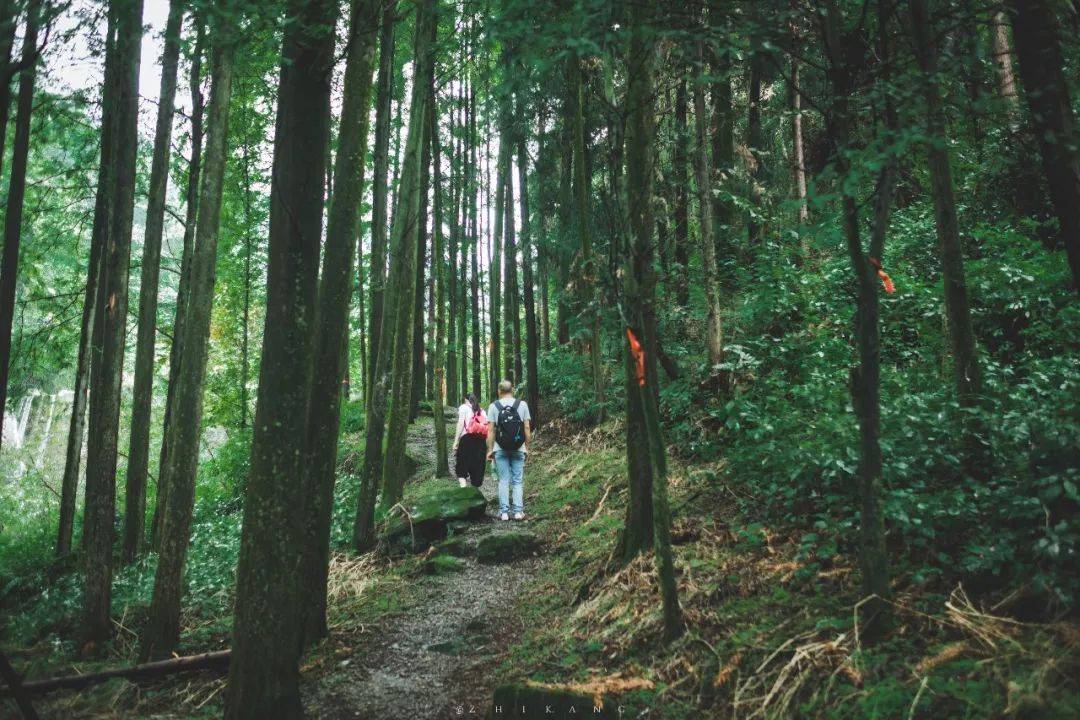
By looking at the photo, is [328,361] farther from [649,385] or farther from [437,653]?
[649,385]

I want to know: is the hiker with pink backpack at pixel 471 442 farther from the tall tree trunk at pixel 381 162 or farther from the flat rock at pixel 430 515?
the tall tree trunk at pixel 381 162

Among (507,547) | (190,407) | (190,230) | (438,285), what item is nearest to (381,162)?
(438,285)

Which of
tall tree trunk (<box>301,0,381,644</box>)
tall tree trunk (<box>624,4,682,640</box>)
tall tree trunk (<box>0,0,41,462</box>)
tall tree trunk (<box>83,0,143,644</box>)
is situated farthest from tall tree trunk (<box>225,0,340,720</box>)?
tall tree trunk (<box>83,0,143,644</box>)

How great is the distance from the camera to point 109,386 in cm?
747

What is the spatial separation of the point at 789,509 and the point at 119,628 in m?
7.99

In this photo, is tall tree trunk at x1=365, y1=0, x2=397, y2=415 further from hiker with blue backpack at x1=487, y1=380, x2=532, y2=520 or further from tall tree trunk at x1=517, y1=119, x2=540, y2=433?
tall tree trunk at x1=517, y1=119, x2=540, y2=433

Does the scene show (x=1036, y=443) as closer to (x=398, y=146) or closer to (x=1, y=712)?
(x=1, y=712)

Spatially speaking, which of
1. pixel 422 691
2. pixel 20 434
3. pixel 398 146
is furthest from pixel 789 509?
pixel 20 434

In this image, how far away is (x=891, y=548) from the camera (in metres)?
4.46

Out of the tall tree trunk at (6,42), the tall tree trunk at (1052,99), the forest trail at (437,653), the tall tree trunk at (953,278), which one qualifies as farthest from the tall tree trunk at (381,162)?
the tall tree trunk at (1052,99)

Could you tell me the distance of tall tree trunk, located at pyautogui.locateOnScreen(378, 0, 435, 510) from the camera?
9242 mm

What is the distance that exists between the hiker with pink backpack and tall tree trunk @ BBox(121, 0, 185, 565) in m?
4.93

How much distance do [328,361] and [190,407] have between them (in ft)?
6.04

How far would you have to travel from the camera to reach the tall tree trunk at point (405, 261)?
924cm
